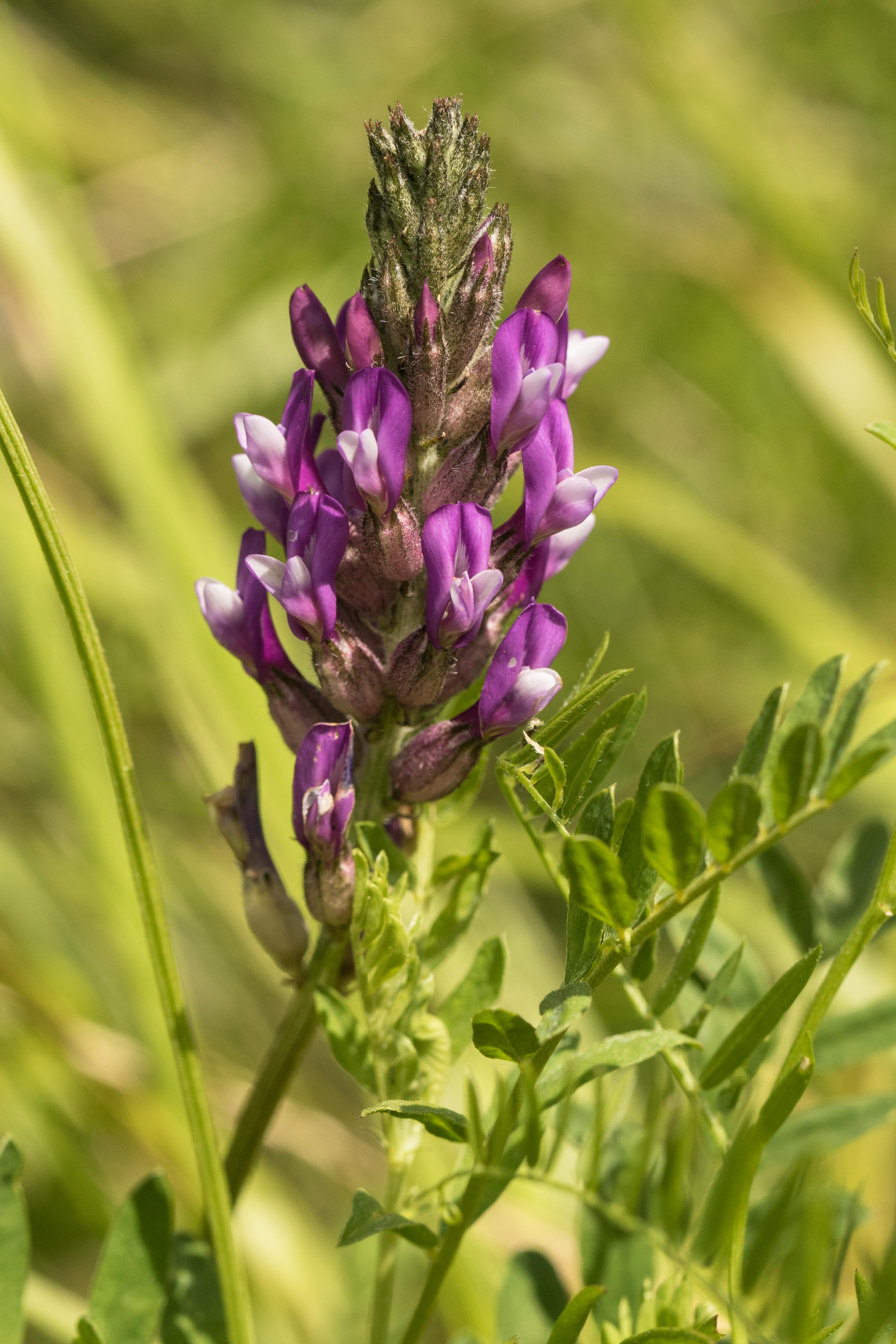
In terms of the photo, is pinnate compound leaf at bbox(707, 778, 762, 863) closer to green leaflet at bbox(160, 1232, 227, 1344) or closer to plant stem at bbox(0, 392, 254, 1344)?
plant stem at bbox(0, 392, 254, 1344)

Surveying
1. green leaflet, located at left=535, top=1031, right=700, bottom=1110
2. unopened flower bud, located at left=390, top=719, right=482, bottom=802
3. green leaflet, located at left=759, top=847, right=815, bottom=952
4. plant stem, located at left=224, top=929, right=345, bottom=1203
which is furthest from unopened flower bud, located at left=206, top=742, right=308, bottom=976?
green leaflet, located at left=759, top=847, right=815, bottom=952

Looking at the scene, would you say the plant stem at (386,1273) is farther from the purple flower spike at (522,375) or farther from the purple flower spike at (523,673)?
the purple flower spike at (522,375)

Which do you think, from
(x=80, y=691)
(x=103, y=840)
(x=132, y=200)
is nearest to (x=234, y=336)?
(x=132, y=200)

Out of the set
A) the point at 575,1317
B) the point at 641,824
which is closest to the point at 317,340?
the point at 641,824

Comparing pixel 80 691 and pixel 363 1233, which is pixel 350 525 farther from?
pixel 80 691

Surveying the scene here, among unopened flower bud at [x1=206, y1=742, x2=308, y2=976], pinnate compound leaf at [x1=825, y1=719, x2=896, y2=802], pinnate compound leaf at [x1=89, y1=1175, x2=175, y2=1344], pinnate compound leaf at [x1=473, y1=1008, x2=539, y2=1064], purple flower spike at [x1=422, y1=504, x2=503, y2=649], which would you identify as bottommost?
pinnate compound leaf at [x1=89, y1=1175, x2=175, y2=1344]

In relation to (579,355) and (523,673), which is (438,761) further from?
(579,355)
